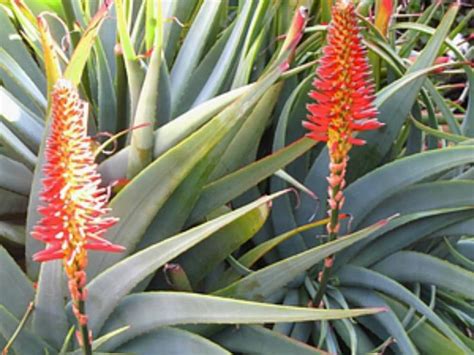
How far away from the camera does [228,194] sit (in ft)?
3.37

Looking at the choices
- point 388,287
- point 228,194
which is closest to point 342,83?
point 228,194

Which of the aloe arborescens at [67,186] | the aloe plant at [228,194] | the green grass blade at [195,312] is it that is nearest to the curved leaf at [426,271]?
the aloe plant at [228,194]

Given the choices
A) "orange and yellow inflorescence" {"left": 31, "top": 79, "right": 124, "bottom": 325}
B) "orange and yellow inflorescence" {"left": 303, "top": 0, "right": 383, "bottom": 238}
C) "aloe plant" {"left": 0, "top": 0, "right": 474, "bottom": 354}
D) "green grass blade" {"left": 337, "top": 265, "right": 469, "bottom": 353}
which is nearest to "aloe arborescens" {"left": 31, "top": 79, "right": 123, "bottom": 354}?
"orange and yellow inflorescence" {"left": 31, "top": 79, "right": 124, "bottom": 325}

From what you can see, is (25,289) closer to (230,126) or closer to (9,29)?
(230,126)

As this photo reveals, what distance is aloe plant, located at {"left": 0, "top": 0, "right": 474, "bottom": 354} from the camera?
88 centimetres

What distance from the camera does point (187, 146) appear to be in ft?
2.96

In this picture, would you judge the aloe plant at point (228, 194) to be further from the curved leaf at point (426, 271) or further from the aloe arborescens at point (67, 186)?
the aloe arborescens at point (67, 186)

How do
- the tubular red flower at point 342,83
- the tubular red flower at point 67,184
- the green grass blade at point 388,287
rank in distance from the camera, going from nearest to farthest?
the tubular red flower at point 67,184, the tubular red flower at point 342,83, the green grass blade at point 388,287

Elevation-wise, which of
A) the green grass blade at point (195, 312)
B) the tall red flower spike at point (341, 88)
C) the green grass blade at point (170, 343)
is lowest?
the green grass blade at point (170, 343)

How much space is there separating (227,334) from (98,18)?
1.53 feet

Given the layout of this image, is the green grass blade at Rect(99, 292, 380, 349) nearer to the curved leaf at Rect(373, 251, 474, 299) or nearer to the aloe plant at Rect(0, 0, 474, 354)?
the aloe plant at Rect(0, 0, 474, 354)

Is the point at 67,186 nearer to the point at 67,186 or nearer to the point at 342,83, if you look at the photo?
the point at 67,186

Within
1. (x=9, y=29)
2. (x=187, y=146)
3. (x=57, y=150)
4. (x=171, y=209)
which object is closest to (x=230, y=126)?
(x=187, y=146)

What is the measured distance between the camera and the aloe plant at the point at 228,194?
881 mm
